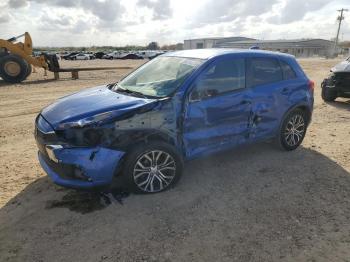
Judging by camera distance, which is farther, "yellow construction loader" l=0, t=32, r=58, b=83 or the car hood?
"yellow construction loader" l=0, t=32, r=58, b=83

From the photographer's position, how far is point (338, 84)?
33.0 ft

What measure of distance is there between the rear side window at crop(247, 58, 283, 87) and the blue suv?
0.02 meters

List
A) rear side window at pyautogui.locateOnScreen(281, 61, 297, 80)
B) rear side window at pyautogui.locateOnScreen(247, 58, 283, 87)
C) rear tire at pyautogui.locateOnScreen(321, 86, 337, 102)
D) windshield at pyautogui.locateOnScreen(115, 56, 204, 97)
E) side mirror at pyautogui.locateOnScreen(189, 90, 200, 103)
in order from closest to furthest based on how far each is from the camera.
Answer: side mirror at pyautogui.locateOnScreen(189, 90, 200, 103), windshield at pyautogui.locateOnScreen(115, 56, 204, 97), rear side window at pyautogui.locateOnScreen(247, 58, 283, 87), rear side window at pyautogui.locateOnScreen(281, 61, 297, 80), rear tire at pyautogui.locateOnScreen(321, 86, 337, 102)

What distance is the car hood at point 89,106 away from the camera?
13.2 feet

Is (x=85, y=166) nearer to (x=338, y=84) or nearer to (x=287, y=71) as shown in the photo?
(x=287, y=71)

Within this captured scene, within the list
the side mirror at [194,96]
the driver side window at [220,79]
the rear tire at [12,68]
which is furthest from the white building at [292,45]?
the side mirror at [194,96]

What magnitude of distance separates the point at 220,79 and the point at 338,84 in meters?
6.69

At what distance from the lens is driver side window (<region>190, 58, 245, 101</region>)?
4.54 metres

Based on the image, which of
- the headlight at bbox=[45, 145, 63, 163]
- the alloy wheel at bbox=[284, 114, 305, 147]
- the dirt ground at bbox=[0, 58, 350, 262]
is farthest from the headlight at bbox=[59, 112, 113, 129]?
the alloy wheel at bbox=[284, 114, 305, 147]

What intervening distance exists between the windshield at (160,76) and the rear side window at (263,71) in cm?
85

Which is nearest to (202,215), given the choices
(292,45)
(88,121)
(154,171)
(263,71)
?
(154,171)

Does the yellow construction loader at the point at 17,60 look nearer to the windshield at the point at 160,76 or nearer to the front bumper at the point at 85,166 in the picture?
the windshield at the point at 160,76

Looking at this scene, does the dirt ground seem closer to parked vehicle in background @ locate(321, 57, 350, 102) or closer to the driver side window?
the driver side window

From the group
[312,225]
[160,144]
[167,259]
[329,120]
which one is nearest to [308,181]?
[312,225]
